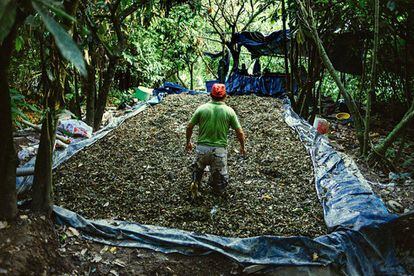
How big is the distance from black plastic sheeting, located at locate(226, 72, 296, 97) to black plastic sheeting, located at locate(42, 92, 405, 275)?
5724 millimetres

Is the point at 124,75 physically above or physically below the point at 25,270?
above

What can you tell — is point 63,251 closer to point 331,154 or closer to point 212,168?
point 212,168

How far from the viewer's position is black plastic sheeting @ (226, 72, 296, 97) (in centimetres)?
848

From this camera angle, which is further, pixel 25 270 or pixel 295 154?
pixel 295 154

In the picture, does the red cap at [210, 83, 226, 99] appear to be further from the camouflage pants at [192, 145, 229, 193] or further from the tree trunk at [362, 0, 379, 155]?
the tree trunk at [362, 0, 379, 155]

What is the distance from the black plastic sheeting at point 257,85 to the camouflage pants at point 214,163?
542 cm

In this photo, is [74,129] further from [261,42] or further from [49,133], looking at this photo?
[261,42]

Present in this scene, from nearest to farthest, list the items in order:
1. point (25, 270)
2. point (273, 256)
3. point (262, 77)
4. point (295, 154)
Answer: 1. point (25, 270)
2. point (273, 256)
3. point (295, 154)
4. point (262, 77)

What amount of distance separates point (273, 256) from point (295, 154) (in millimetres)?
2346

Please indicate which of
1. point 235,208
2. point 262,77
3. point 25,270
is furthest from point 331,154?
point 262,77

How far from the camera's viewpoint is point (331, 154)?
4141mm

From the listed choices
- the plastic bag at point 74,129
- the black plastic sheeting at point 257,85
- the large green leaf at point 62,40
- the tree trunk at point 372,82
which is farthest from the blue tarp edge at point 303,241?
the black plastic sheeting at point 257,85

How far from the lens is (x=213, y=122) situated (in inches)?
126

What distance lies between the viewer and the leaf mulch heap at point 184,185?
297cm
